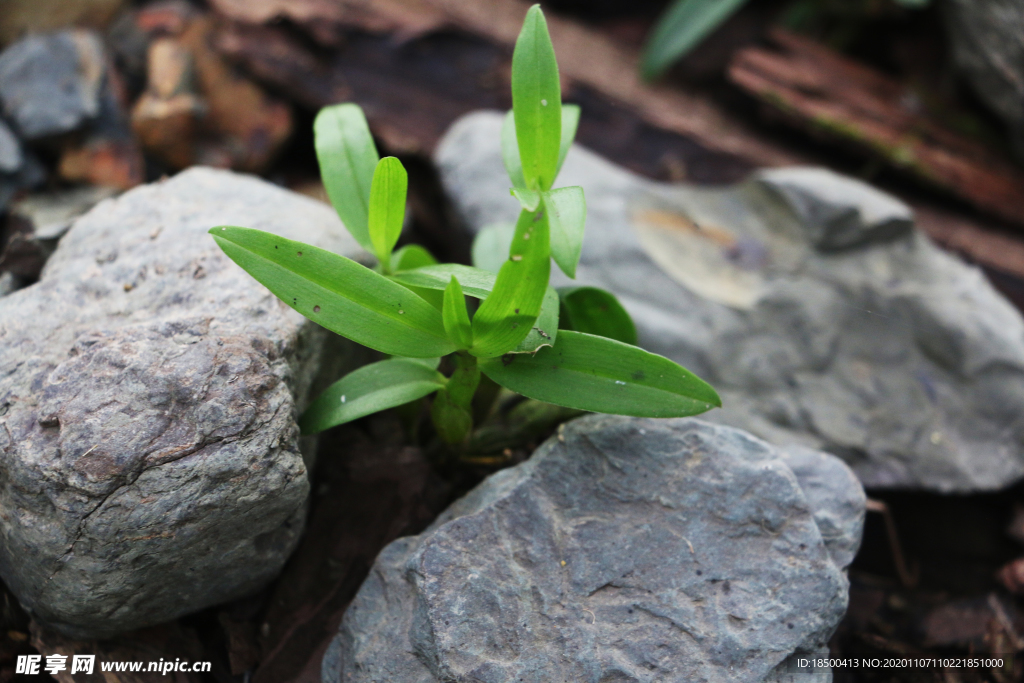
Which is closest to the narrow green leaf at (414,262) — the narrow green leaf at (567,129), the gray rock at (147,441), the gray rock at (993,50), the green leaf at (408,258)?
the green leaf at (408,258)

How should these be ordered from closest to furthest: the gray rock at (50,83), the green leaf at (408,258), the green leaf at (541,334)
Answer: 1. the green leaf at (541,334)
2. the green leaf at (408,258)
3. the gray rock at (50,83)

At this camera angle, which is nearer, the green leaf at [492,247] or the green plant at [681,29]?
the green leaf at [492,247]

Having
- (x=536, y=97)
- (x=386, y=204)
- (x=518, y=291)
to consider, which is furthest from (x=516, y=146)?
(x=518, y=291)

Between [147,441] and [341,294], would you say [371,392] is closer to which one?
[341,294]

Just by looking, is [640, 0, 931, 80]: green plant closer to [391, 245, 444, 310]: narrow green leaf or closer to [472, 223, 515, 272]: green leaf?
[472, 223, 515, 272]: green leaf

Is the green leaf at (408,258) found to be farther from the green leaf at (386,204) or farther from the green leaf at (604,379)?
the green leaf at (604,379)

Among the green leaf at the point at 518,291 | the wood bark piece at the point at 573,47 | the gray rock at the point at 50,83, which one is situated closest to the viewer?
the green leaf at the point at 518,291

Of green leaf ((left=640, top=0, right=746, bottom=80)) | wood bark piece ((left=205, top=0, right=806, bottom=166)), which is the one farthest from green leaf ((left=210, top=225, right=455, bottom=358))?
green leaf ((left=640, top=0, right=746, bottom=80))
